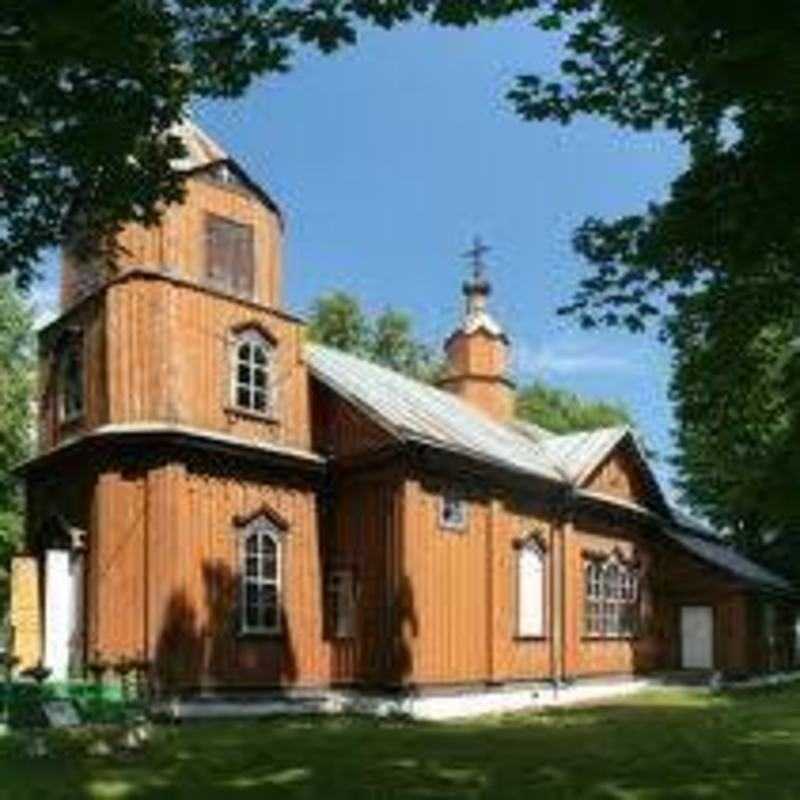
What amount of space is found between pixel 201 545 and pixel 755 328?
39.9ft

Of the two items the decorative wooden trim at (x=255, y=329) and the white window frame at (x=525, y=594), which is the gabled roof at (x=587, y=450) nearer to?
the white window frame at (x=525, y=594)

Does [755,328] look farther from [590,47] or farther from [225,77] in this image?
[225,77]

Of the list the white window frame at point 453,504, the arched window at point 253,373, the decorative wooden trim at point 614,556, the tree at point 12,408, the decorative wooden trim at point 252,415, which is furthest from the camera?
the tree at point 12,408

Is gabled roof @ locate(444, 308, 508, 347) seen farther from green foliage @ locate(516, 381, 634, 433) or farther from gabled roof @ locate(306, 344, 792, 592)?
green foliage @ locate(516, 381, 634, 433)

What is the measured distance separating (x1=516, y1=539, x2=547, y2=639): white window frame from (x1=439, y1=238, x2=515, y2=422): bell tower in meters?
8.28

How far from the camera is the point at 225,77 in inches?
564

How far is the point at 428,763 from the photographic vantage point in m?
20.5

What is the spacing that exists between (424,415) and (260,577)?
242 inches

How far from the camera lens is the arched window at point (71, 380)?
1204 inches

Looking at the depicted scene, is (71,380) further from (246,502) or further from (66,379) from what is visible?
(246,502)

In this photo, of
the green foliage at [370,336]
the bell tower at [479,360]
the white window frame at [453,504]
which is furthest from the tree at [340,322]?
the white window frame at [453,504]

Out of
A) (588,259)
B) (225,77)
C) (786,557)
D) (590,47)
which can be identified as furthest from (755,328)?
(786,557)

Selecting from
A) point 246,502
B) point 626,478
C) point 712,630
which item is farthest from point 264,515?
point 712,630

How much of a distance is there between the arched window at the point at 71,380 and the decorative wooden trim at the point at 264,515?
11.1ft
